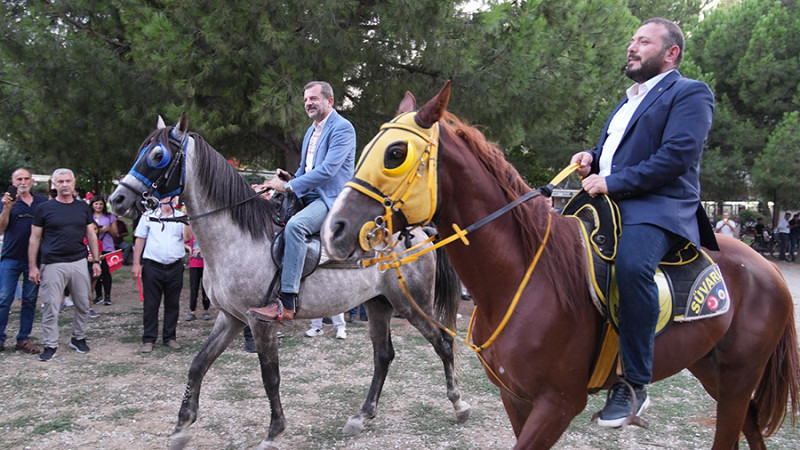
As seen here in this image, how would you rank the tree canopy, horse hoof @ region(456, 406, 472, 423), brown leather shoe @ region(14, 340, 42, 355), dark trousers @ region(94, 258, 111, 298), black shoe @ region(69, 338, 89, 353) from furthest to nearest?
dark trousers @ region(94, 258, 111, 298), the tree canopy, black shoe @ region(69, 338, 89, 353), brown leather shoe @ region(14, 340, 42, 355), horse hoof @ region(456, 406, 472, 423)

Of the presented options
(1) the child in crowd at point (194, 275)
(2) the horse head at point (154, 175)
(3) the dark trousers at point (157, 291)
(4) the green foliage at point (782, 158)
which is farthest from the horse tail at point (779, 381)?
(4) the green foliage at point (782, 158)

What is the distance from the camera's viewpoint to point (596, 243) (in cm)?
275

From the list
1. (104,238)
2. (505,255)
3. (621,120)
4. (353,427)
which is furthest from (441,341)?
(104,238)

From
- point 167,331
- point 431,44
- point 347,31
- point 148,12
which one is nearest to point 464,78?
point 431,44

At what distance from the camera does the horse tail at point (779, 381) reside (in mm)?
3473

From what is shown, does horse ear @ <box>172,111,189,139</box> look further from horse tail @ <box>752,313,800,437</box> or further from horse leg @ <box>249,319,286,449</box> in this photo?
horse tail @ <box>752,313,800,437</box>

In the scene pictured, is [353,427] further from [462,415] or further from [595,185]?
[595,185]

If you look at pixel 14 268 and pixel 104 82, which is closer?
pixel 14 268

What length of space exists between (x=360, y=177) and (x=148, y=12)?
676 centimetres

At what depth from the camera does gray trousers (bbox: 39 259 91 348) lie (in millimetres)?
6793

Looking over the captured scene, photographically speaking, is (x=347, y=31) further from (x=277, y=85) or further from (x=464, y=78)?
(x=464, y=78)

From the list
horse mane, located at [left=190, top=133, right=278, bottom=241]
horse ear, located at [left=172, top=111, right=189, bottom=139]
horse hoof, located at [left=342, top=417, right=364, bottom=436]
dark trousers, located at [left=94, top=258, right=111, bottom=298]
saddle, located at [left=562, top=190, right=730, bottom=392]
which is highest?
horse ear, located at [left=172, top=111, right=189, bottom=139]

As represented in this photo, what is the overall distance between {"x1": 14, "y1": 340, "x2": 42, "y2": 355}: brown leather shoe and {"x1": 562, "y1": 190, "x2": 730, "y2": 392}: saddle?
719 centimetres

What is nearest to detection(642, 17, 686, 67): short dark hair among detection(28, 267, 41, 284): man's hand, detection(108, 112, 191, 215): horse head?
detection(108, 112, 191, 215): horse head
